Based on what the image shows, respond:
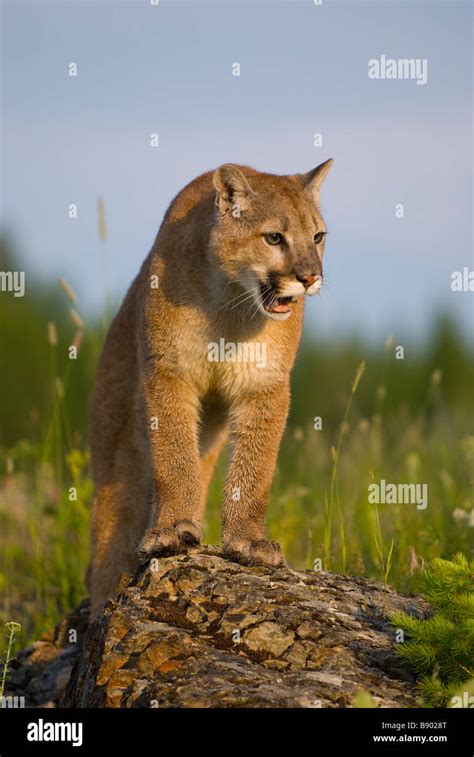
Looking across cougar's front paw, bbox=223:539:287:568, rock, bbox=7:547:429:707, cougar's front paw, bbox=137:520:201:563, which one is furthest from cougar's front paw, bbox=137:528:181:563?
cougar's front paw, bbox=223:539:287:568

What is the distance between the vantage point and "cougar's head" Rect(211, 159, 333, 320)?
25.5ft

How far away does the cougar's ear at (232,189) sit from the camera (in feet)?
26.9

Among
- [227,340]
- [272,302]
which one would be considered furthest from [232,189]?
[227,340]

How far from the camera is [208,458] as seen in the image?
29.5 ft

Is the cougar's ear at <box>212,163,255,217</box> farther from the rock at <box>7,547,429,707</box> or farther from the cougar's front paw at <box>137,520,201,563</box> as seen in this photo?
the rock at <box>7,547,429,707</box>

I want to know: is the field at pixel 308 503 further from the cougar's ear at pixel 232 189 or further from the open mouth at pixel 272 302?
the cougar's ear at pixel 232 189

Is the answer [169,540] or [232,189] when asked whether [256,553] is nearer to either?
[169,540]

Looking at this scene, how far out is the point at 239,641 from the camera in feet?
20.5

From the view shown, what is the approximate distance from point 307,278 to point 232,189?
1100 millimetres

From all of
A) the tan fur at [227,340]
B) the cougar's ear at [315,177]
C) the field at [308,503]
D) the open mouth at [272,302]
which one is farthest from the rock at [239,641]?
the cougar's ear at [315,177]
